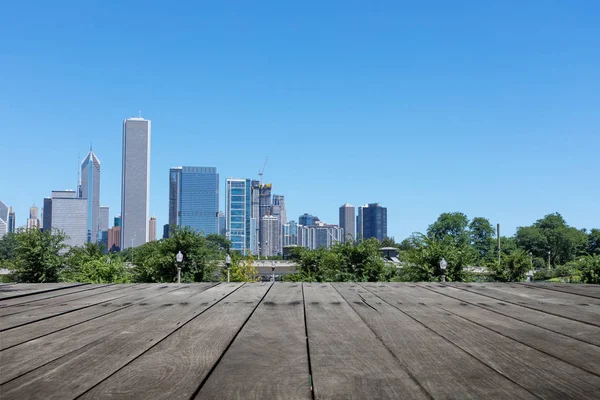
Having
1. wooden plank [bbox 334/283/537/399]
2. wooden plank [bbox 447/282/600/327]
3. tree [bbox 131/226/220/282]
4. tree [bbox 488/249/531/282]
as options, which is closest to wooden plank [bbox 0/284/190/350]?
wooden plank [bbox 334/283/537/399]

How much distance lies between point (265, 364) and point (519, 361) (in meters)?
0.95

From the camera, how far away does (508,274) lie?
70.2 ft

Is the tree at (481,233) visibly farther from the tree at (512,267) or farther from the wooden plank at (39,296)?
the wooden plank at (39,296)

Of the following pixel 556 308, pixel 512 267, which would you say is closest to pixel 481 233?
pixel 512 267

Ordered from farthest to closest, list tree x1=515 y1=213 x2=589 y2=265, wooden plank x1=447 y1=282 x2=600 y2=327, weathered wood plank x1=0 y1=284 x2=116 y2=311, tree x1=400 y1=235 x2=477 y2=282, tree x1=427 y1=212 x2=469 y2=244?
tree x1=515 y1=213 x2=589 y2=265
tree x1=427 y1=212 x2=469 y2=244
tree x1=400 y1=235 x2=477 y2=282
weathered wood plank x1=0 y1=284 x2=116 y2=311
wooden plank x1=447 y1=282 x2=600 y2=327

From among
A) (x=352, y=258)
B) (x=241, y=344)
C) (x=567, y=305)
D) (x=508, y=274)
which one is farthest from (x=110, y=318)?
(x=508, y=274)

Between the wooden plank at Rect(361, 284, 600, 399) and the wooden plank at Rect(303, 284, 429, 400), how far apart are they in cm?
36

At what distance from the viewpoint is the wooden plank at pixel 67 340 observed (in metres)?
1.83

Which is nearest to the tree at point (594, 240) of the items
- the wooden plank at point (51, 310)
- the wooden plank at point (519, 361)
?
the wooden plank at point (51, 310)

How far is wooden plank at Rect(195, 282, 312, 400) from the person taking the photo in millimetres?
1459

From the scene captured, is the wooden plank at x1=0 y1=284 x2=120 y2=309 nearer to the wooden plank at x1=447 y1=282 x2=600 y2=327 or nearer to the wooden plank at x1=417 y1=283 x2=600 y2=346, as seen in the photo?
the wooden plank at x1=417 y1=283 x2=600 y2=346

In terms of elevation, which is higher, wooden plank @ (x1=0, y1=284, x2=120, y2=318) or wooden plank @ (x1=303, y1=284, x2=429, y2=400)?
wooden plank @ (x1=303, y1=284, x2=429, y2=400)

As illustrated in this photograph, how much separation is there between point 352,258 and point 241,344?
1668 centimetres

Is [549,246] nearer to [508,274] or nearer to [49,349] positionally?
[508,274]
